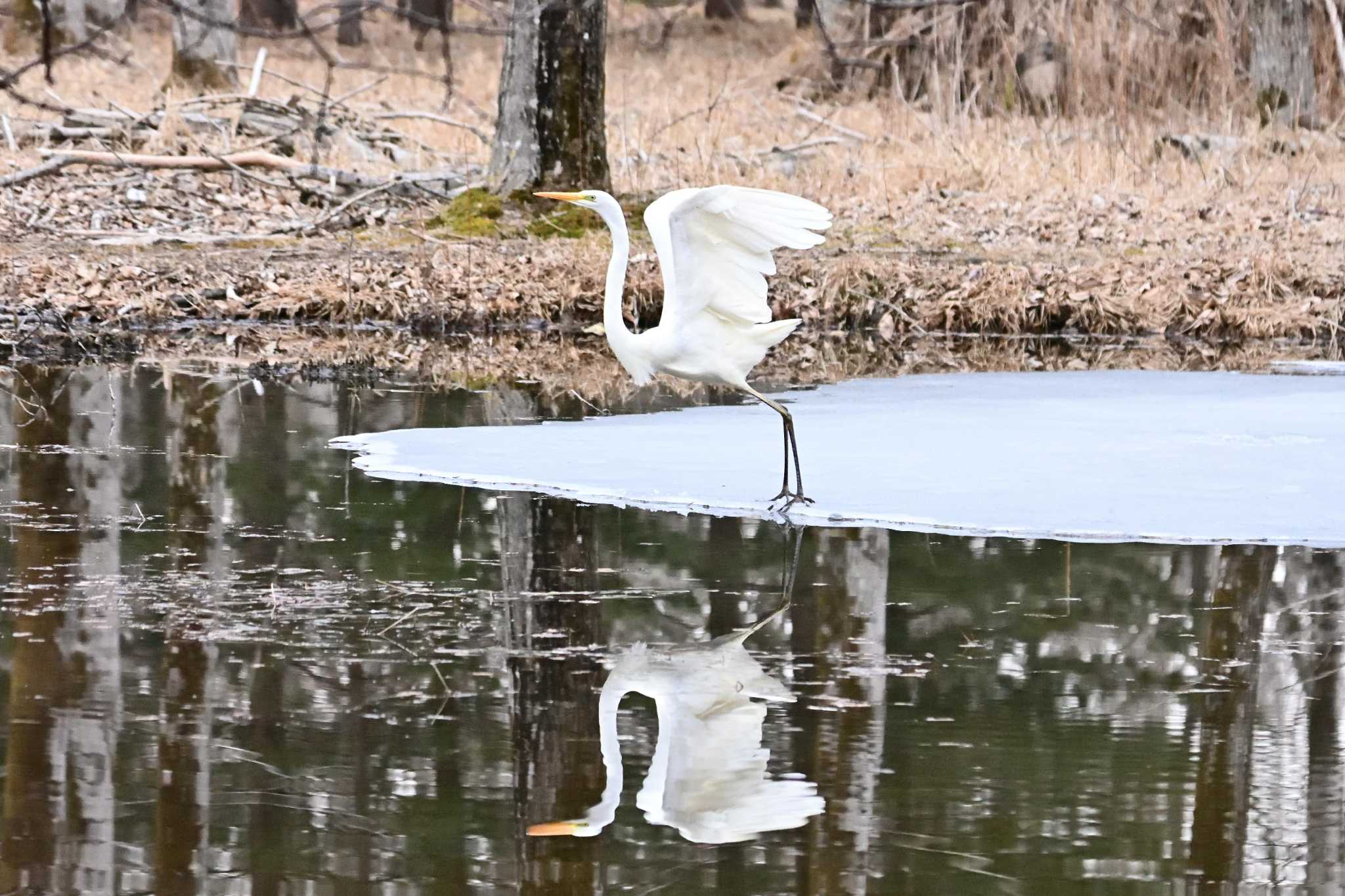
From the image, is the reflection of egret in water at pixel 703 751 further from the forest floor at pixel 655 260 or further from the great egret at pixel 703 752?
the forest floor at pixel 655 260

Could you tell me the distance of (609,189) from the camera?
53.2 ft

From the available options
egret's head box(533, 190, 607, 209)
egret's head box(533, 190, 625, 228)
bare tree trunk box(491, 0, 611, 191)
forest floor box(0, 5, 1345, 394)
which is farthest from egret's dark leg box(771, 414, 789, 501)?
bare tree trunk box(491, 0, 611, 191)

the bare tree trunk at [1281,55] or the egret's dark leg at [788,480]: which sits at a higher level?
the bare tree trunk at [1281,55]

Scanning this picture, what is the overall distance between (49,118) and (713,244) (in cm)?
1374

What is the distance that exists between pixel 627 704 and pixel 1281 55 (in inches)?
781

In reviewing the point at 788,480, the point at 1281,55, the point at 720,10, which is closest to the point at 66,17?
the point at 1281,55

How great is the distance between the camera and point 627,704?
16.9 ft

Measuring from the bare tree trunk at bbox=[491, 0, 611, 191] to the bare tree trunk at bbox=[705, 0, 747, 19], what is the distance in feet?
90.6

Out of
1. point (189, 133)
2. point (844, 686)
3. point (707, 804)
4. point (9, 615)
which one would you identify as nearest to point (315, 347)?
point (189, 133)

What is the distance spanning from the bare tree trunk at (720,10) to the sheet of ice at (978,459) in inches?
1308

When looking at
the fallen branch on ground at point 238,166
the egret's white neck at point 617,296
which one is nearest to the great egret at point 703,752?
the egret's white neck at point 617,296

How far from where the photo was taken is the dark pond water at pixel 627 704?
4.06 metres

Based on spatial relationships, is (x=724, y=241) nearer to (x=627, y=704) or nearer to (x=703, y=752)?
(x=627, y=704)

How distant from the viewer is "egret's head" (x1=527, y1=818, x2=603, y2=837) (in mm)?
4172
